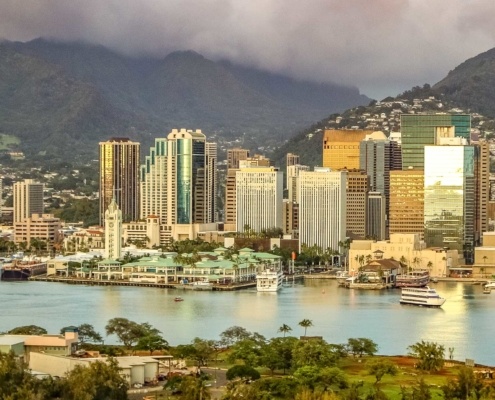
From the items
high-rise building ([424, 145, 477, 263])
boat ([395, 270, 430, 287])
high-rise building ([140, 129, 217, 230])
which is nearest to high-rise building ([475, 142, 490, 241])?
high-rise building ([424, 145, 477, 263])

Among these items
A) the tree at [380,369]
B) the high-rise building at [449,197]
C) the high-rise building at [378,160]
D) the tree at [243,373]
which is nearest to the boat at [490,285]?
the high-rise building at [449,197]

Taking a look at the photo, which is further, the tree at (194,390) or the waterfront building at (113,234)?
the waterfront building at (113,234)

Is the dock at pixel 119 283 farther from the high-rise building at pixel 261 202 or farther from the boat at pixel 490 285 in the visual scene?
the high-rise building at pixel 261 202

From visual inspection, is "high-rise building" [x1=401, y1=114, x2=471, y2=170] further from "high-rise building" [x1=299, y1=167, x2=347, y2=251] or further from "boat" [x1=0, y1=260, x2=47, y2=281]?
"boat" [x1=0, y1=260, x2=47, y2=281]

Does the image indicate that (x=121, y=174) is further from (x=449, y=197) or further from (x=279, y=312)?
(x=279, y=312)

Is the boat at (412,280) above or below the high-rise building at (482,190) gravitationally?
below
